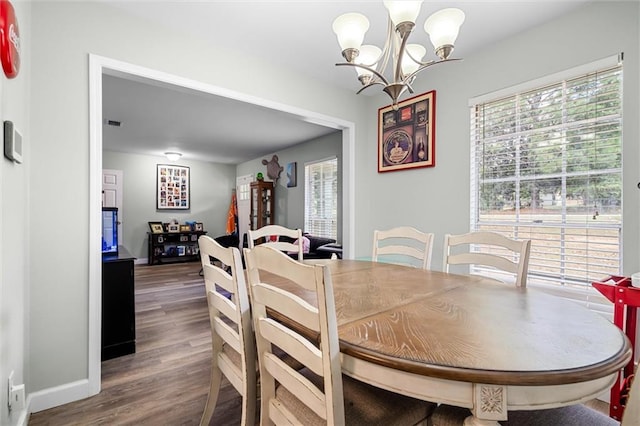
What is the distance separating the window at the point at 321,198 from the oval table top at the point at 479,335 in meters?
3.63

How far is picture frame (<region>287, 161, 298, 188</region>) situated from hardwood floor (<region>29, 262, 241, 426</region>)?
304cm

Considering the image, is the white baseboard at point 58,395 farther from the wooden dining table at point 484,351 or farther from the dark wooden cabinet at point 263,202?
the dark wooden cabinet at point 263,202

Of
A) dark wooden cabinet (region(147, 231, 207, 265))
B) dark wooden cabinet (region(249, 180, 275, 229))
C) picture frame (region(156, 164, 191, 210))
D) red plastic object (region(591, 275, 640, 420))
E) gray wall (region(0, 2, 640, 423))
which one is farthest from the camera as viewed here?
picture frame (region(156, 164, 191, 210))

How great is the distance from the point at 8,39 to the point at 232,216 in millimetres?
6656

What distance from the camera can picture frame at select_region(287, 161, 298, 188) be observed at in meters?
5.76

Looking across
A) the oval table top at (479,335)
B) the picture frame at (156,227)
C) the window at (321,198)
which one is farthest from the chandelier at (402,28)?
the picture frame at (156,227)

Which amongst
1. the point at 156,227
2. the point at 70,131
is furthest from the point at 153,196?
the point at 70,131

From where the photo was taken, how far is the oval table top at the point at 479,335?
694 millimetres

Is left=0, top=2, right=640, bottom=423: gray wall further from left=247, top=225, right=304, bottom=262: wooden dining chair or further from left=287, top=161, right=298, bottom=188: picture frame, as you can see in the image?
left=287, top=161, right=298, bottom=188: picture frame

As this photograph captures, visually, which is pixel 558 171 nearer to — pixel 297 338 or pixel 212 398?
pixel 297 338

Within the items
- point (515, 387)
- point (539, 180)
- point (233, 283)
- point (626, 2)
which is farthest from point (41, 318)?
point (626, 2)

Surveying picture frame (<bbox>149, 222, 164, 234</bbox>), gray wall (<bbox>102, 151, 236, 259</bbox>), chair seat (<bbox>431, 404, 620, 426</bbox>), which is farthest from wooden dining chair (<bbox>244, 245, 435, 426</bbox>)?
gray wall (<bbox>102, 151, 236, 259</bbox>)

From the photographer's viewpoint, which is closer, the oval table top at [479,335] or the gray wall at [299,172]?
the oval table top at [479,335]

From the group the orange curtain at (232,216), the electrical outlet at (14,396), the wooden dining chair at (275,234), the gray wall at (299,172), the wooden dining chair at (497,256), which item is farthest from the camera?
the orange curtain at (232,216)
